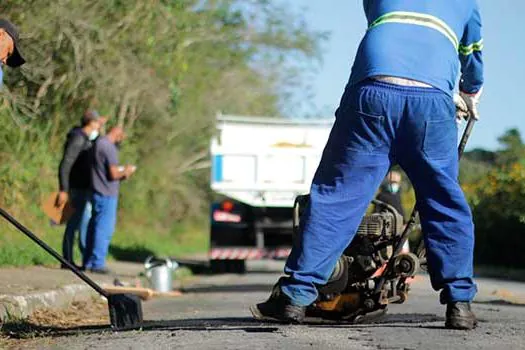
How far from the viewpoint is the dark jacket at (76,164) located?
14.9 meters

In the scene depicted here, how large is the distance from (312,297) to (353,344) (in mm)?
681

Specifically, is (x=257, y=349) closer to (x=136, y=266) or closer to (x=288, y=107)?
(x=136, y=266)

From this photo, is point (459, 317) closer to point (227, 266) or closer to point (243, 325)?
point (243, 325)

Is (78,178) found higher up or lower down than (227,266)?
higher up

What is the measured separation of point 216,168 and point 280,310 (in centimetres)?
1206

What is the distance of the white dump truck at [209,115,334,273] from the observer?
60.3 ft

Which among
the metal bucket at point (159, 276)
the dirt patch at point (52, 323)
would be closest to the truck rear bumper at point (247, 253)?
the metal bucket at point (159, 276)

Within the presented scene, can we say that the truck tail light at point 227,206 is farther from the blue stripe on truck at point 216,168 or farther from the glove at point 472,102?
the glove at point 472,102

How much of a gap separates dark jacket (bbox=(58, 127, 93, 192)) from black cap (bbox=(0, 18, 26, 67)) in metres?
6.73

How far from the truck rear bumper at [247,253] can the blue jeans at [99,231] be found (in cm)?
363

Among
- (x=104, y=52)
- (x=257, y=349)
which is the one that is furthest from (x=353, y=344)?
(x=104, y=52)

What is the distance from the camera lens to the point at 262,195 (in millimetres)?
18656

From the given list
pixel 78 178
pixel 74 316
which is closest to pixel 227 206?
pixel 78 178

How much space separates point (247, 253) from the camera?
18234 millimetres
